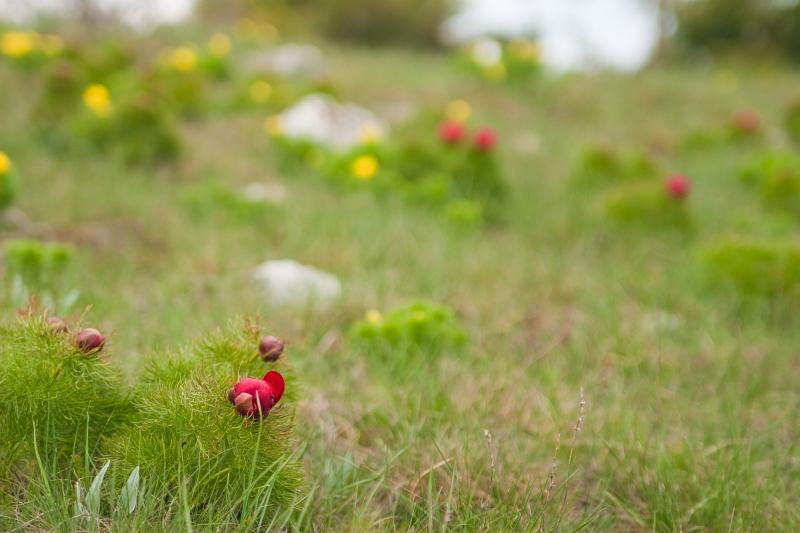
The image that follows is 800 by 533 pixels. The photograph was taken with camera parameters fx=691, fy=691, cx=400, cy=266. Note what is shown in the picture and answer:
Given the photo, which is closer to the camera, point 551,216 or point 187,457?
point 187,457

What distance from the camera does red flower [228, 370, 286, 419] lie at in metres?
1.25

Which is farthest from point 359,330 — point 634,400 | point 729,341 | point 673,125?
point 673,125

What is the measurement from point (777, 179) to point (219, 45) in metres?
6.11

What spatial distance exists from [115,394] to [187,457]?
0.23m

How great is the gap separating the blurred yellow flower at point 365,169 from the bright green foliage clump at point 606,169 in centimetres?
157

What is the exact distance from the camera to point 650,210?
14.3 ft

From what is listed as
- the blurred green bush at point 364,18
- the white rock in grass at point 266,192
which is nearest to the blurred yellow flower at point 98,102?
the white rock in grass at point 266,192

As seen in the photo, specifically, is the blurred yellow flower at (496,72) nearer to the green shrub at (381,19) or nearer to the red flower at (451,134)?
the red flower at (451,134)

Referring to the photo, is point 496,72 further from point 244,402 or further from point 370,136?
point 244,402

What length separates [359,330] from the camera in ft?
8.13

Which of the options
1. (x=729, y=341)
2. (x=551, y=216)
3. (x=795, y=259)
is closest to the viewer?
(x=729, y=341)

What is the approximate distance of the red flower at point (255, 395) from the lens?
125 centimetres

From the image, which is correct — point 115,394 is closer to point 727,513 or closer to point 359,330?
point 359,330

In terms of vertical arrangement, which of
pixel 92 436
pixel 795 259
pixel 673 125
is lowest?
pixel 673 125
